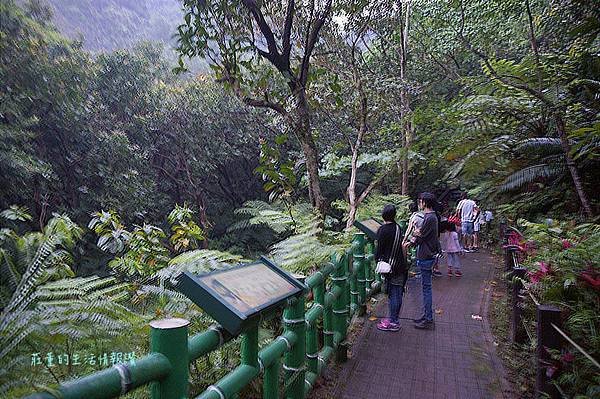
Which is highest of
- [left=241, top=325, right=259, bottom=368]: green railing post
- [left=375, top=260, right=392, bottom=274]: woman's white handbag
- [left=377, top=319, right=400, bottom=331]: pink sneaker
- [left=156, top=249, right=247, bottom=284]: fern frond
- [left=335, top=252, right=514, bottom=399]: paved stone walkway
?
[left=156, top=249, right=247, bottom=284]: fern frond

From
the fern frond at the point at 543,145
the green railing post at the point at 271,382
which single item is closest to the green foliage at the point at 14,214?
the green railing post at the point at 271,382

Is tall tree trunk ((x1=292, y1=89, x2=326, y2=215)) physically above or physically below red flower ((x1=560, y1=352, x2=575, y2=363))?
above

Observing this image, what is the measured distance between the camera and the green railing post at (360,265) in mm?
4418

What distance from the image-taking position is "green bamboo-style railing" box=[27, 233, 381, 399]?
1.07 meters

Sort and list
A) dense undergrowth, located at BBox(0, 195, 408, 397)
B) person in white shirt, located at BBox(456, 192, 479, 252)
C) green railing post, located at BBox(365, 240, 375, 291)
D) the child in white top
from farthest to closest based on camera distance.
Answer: person in white shirt, located at BBox(456, 192, 479, 252), the child in white top, green railing post, located at BBox(365, 240, 375, 291), dense undergrowth, located at BBox(0, 195, 408, 397)

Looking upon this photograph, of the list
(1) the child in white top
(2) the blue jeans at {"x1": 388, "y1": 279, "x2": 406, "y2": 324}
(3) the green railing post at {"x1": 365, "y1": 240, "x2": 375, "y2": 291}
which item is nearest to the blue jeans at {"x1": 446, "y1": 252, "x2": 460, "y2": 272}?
(1) the child in white top

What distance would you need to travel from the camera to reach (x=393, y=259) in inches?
165

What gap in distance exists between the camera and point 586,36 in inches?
214

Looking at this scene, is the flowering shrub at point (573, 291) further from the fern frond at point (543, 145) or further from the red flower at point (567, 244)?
the fern frond at point (543, 145)

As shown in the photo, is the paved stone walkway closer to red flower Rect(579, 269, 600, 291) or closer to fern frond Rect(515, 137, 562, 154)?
red flower Rect(579, 269, 600, 291)

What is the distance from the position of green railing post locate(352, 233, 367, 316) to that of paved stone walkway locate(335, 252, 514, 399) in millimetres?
261

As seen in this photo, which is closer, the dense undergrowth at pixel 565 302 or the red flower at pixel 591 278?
the dense undergrowth at pixel 565 302

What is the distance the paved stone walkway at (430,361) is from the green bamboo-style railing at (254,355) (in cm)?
30

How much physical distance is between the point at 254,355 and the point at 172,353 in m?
0.64
